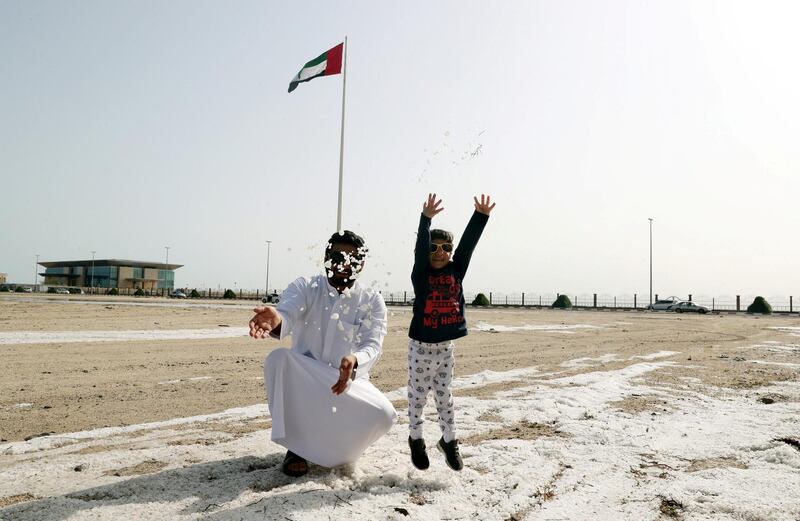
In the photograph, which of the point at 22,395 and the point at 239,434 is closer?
the point at 239,434

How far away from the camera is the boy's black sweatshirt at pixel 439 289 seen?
12.2 feet

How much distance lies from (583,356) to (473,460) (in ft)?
26.3

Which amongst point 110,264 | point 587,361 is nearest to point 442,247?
point 587,361

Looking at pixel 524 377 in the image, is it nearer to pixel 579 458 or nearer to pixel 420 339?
pixel 579 458

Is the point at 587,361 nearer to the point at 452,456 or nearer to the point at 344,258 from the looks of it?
the point at 452,456

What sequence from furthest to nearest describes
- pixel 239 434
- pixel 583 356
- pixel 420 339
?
pixel 583 356 < pixel 239 434 < pixel 420 339

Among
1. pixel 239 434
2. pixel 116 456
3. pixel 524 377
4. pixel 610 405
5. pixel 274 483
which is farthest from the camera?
pixel 524 377

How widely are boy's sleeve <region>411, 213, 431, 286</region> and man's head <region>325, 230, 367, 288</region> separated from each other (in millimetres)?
406

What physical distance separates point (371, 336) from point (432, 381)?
1.83 feet

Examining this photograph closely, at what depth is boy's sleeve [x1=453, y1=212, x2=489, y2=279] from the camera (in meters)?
3.95

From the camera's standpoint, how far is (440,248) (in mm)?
3850

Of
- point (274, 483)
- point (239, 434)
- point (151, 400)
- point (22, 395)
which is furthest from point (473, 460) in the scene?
point (22, 395)

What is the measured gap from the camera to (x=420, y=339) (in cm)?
374

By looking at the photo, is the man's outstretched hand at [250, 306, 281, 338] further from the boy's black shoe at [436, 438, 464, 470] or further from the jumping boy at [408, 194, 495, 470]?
the boy's black shoe at [436, 438, 464, 470]
